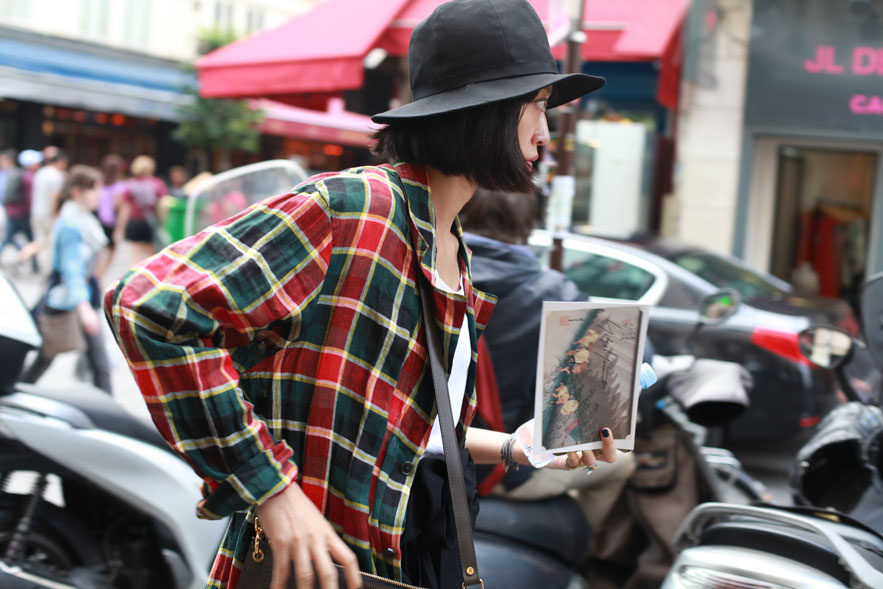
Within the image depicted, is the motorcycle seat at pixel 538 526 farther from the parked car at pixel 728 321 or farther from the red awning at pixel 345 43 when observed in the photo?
the red awning at pixel 345 43

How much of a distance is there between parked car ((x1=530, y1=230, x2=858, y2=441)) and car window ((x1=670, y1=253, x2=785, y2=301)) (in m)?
0.02

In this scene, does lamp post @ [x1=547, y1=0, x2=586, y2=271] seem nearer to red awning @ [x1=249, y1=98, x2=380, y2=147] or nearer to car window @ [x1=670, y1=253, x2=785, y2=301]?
car window @ [x1=670, y1=253, x2=785, y2=301]

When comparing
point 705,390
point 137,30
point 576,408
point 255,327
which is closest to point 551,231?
point 705,390

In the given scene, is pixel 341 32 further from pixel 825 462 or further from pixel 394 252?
pixel 394 252

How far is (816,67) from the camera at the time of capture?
999cm

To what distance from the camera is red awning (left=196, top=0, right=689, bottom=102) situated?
24.9ft

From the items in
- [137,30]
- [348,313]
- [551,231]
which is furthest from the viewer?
[137,30]

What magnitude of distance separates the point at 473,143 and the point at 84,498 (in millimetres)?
1932

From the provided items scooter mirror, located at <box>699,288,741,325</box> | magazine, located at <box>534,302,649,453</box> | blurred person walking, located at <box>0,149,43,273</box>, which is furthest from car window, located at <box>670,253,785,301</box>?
blurred person walking, located at <box>0,149,43,273</box>

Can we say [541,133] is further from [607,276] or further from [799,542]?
[607,276]

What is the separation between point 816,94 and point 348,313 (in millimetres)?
9706

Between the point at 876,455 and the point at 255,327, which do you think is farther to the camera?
the point at 876,455

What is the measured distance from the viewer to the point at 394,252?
1.48 meters

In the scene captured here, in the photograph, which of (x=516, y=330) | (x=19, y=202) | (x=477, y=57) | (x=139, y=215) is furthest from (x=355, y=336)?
(x=19, y=202)
